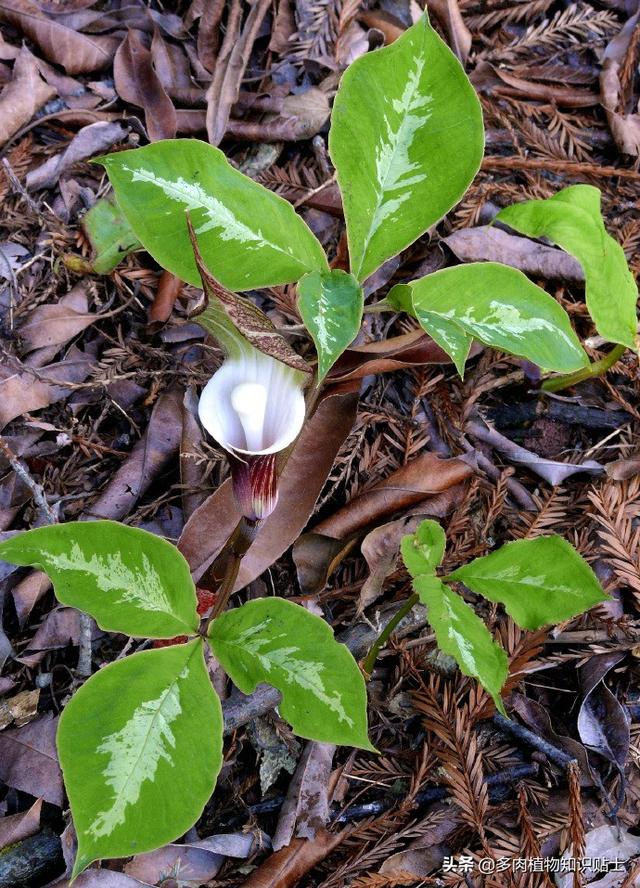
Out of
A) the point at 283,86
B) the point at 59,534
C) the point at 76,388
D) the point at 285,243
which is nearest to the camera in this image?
the point at 59,534

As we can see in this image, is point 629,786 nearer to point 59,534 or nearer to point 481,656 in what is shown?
point 481,656

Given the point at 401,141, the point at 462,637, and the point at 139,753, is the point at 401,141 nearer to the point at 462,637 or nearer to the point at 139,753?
the point at 462,637

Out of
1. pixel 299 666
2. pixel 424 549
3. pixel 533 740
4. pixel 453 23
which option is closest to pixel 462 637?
pixel 424 549

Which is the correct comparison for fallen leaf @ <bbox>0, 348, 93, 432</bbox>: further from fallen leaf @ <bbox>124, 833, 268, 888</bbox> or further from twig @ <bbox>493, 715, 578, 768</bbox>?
twig @ <bbox>493, 715, 578, 768</bbox>

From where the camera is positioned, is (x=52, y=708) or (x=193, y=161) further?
(x=52, y=708)

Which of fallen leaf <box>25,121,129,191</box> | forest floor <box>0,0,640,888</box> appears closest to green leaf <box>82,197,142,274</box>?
forest floor <box>0,0,640,888</box>

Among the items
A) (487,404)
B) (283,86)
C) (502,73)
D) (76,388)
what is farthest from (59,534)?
(502,73)

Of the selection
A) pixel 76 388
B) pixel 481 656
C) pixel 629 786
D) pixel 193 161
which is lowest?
pixel 629 786
